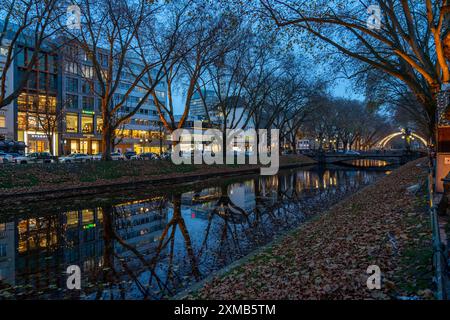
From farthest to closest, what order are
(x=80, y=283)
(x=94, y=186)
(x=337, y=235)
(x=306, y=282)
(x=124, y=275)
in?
(x=94, y=186) → (x=337, y=235) → (x=124, y=275) → (x=80, y=283) → (x=306, y=282)

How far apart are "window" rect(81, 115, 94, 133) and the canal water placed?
55.4 meters

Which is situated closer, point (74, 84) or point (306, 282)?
point (306, 282)

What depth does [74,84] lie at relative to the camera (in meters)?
64.2

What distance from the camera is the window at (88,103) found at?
6688cm

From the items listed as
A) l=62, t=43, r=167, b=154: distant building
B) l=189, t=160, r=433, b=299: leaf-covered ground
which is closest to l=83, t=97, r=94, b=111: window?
l=62, t=43, r=167, b=154: distant building

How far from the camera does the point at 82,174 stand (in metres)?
21.2

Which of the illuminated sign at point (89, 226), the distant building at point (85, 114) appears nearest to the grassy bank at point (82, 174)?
the illuminated sign at point (89, 226)

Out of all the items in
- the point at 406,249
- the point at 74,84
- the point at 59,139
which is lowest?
the point at 406,249

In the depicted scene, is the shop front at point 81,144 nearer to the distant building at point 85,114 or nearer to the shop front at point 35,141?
the distant building at point 85,114

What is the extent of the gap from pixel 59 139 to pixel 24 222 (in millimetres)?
54631

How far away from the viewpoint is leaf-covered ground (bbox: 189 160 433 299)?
14.6 feet

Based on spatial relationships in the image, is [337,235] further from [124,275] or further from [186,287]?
[124,275]
